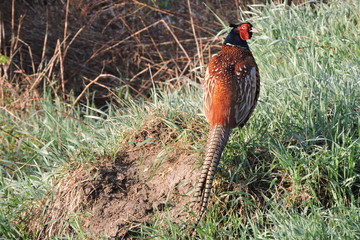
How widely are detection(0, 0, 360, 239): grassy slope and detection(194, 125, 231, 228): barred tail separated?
0.37 feet

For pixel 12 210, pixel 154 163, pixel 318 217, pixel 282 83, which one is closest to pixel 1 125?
pixel 12 210

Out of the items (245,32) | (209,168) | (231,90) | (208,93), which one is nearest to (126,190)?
(209,168)

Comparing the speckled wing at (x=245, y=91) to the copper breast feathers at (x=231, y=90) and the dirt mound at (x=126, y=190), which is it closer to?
the copper breast feathers at (x=231, y=90)

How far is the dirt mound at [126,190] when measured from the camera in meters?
3.87

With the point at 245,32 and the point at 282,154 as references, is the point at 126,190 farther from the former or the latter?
the point at 245,32

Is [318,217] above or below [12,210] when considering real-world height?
above

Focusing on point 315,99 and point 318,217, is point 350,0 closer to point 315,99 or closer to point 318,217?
point 315,99

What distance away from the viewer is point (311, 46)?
16.8ft

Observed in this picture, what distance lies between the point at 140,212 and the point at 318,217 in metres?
1.12

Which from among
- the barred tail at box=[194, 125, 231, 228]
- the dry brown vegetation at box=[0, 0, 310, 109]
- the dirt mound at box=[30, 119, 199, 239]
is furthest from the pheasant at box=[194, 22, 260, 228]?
the dry brown vegetation at box=[0, 0, 310, 109]

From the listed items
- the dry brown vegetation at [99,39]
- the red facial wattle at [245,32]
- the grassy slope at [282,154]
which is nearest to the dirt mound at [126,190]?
the grassy slope at [282,154]

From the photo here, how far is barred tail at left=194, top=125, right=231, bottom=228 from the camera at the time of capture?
140 inches

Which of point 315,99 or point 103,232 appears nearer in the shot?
point 103,232

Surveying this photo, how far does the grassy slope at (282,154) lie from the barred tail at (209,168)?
0.11 meters
